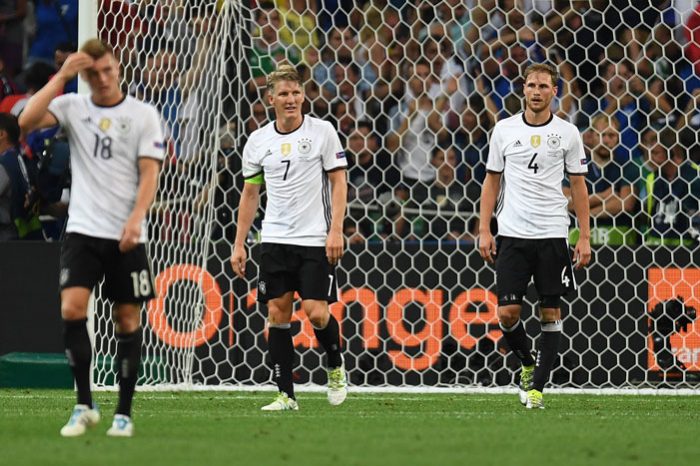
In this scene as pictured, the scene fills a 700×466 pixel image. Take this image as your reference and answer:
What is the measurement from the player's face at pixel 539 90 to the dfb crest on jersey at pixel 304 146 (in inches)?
53.3

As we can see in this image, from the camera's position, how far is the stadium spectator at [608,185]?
1090 cm

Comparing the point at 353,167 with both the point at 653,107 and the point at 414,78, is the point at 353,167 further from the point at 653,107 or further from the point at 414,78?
the point at 653,107

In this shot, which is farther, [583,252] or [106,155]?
[583,252]

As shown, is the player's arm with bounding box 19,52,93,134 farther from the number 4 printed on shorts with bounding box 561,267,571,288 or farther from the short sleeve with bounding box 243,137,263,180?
the number 4 printed on shorts with bounding box 561,267,571,288

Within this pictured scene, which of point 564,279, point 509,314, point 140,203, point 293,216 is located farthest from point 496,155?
point 140,203

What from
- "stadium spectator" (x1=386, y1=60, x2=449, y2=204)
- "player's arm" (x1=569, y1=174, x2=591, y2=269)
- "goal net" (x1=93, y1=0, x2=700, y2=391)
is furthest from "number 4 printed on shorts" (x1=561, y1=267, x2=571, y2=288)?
"stadium spectator" (x1=386, y1=60, x2=449, y2=204)

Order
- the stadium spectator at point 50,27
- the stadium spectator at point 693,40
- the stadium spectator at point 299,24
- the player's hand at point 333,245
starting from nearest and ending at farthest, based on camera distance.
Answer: the player's hand at point 333,245 < the stadium spectator at point 693,40 < the stadium spectator at point 299,24 < the stadium spectator at point 50,27

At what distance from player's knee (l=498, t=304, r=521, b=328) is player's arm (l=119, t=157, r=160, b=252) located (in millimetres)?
3001

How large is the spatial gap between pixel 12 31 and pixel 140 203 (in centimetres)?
993

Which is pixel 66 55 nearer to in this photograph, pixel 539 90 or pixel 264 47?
pixel 264 47

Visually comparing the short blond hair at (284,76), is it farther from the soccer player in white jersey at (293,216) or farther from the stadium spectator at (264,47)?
the stadium spectator at (264,47)

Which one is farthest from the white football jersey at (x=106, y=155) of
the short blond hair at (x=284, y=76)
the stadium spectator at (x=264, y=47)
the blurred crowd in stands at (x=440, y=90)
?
the stadium spectator at (x=264, y=47)

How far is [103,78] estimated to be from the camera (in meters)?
6.21

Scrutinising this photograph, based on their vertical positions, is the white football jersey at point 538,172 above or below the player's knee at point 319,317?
above
